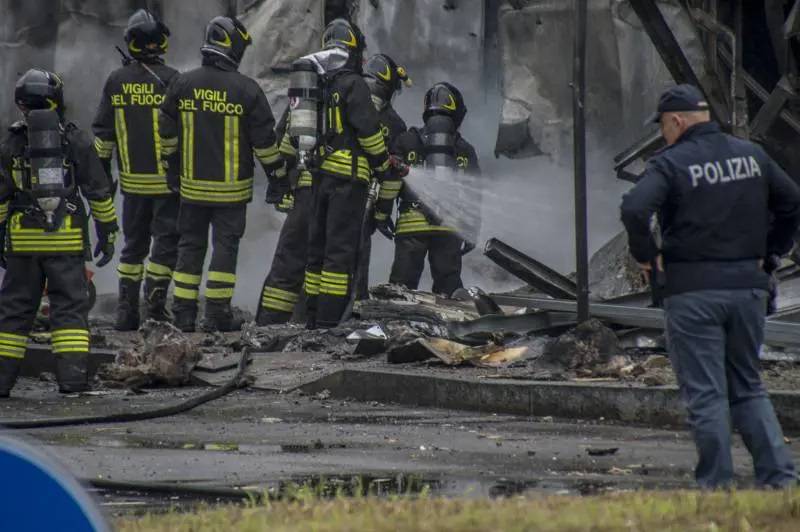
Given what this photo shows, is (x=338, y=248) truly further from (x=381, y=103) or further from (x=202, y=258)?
(x=381, y=103)

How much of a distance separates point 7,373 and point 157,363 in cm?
96

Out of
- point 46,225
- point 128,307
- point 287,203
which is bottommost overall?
point 128,307

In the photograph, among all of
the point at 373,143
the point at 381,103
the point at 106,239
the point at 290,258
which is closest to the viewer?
the point at 106,239

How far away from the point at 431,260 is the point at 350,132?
2863 mm

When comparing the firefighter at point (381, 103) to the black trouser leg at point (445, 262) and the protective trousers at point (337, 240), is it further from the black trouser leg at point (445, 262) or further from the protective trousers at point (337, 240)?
the black trouser leg at point (445, 262)

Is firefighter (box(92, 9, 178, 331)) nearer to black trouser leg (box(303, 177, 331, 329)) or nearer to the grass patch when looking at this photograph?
black trouser leg (box(303, 177, 331, 329))

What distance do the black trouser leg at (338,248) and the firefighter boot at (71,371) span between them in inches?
105

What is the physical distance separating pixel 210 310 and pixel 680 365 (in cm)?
734

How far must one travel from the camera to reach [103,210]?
10.6m

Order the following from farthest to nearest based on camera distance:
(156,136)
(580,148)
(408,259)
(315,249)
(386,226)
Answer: (408,259)
(386,226)
(156,136)
(315,249)
(580,148)

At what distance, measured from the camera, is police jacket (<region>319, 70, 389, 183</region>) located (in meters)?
12.5

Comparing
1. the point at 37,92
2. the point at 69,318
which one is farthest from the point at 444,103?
the point at 69,318

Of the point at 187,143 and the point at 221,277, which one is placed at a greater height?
the point at 187,143

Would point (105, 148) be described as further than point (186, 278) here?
Yes
